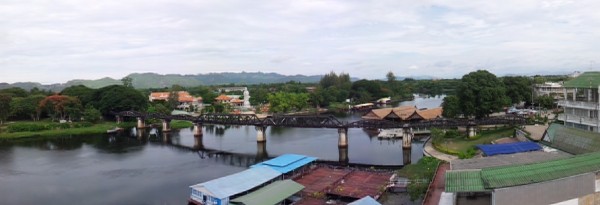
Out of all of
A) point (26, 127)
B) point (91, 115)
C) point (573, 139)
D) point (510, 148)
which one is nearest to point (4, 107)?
point (26, 127)

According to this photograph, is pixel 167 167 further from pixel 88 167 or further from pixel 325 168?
pixel 325 168

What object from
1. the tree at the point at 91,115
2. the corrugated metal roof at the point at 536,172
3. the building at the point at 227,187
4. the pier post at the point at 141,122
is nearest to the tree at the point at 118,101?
the tree at the point at 91,115

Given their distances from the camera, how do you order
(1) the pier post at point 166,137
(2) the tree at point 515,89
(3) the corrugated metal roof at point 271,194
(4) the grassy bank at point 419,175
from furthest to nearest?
(1) the pier post at point 166,137, (2) the tree at point 515,89, (4) the grassy bank at point 419,175, (3) the corrugated metal roof at point 271,194

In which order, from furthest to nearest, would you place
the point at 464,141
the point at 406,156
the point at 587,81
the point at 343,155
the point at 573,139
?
the point at 343,155, the point at 406,156, the point at 464,141, the point at 587,81, the point at 573,139

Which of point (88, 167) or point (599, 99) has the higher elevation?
point (599, 99)

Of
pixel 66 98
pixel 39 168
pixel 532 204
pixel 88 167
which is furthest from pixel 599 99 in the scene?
pixel 66 98

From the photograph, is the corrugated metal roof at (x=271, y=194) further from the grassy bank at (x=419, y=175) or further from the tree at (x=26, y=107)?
the tree at (x=26, y=107)

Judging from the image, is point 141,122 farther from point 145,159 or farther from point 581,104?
point 581,104
